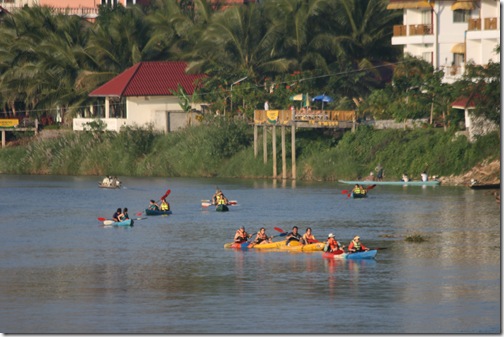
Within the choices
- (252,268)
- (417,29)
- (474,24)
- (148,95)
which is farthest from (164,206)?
(148,95)

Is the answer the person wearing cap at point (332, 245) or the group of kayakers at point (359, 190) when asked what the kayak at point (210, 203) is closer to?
the group of kayakers at point (359, 190)

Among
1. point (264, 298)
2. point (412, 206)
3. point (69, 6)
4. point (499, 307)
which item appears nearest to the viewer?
point (499, 307)

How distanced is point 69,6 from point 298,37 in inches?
1224

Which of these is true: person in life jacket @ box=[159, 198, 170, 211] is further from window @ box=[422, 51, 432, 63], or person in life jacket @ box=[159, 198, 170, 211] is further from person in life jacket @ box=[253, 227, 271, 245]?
window @ box=[422, 51, 432, 63]

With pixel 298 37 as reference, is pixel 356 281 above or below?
below

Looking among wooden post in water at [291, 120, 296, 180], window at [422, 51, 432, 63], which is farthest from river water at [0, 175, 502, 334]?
window at [422, 51, 432, 63]

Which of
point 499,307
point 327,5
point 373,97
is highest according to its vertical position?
point 327,5

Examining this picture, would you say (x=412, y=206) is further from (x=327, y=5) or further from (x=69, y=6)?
(x=69, y=6)

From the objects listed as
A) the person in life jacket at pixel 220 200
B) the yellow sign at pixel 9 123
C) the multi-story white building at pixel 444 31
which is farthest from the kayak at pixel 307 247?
the yellow sign at pixel 9 123

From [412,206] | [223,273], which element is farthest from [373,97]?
[223,273]

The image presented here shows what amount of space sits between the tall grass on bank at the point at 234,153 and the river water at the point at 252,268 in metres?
3.41

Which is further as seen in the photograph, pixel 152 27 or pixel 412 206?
pixel 152 27

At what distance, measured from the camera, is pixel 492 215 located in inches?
2633

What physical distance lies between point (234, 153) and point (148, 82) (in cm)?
1202
